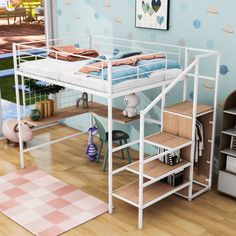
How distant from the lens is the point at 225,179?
398 centimetres

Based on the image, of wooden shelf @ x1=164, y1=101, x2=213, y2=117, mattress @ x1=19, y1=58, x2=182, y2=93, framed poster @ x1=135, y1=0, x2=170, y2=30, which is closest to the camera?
mattress @ x1=19, y1=58, x2=182, y2=93

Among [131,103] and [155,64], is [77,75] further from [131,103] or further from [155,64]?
[131,103]

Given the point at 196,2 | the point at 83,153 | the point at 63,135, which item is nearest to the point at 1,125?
the point at 63,135

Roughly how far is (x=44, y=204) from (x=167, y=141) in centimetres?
121

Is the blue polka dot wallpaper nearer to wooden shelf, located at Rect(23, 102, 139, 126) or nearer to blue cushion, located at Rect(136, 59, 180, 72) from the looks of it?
blue cushion, located at Rect(136, 59, 180, 72)

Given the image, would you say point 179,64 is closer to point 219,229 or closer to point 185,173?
point 185,173

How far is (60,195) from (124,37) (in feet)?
6.12

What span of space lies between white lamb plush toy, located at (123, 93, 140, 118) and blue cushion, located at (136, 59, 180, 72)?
55 centimetres

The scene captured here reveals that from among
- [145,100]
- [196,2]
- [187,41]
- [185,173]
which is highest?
[196,2]

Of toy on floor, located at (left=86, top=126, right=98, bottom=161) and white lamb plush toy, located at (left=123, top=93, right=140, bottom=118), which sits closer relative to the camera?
white lamb plush toy, located at (left=123, top=93, right=140, bottom=118)

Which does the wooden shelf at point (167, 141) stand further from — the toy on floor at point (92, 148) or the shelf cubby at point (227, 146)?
the toy on floor at point (92, 148)

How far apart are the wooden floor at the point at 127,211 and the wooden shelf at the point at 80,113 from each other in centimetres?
52

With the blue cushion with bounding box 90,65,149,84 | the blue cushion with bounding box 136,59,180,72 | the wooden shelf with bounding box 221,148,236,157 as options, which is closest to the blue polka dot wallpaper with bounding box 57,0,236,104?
the blue cushion with bounding box 136,59,180,72

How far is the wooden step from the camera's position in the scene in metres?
3.61
